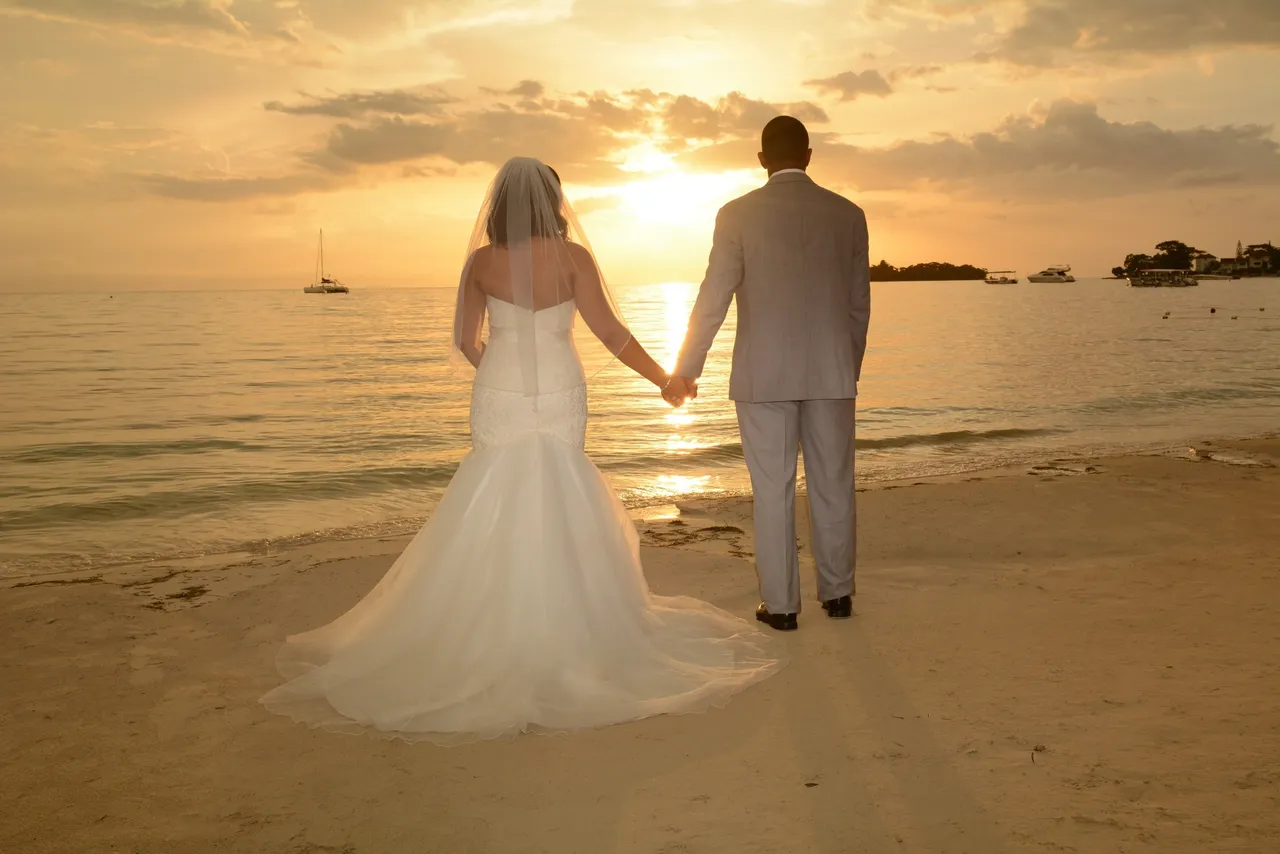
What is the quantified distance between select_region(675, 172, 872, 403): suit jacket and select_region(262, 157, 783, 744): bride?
0.78m

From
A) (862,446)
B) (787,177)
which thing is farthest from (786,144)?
(862,446)

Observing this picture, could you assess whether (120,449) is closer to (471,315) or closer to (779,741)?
(471,315)

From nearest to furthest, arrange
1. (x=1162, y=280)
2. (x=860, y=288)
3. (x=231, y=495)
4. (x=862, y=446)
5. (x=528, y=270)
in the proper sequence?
(x=528, y=270)
(x=860, y=288)
(x=231, y=495)
(x=862, y=446)
(x=1162, y=280)

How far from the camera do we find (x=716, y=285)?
537 cm

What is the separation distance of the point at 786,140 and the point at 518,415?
222 centimetres

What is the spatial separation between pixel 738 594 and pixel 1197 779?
3.24 m

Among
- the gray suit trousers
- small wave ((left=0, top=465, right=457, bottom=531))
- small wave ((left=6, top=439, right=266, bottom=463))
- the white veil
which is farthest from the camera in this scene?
small wave ((left=6, top=439, right=266, bottom=463))

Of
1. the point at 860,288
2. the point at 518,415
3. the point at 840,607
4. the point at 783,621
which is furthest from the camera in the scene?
the point at 840,607

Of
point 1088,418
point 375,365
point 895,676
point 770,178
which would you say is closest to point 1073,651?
point 895,676

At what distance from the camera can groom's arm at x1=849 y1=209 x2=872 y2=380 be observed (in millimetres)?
5450

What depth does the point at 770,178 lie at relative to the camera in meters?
5.38

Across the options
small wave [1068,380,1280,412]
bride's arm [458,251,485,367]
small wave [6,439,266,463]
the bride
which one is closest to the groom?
the bride

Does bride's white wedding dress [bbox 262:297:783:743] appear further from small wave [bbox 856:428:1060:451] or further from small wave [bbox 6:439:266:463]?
small wave [bbox 6:439:266:463]

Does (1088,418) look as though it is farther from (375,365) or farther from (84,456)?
(375,365)
